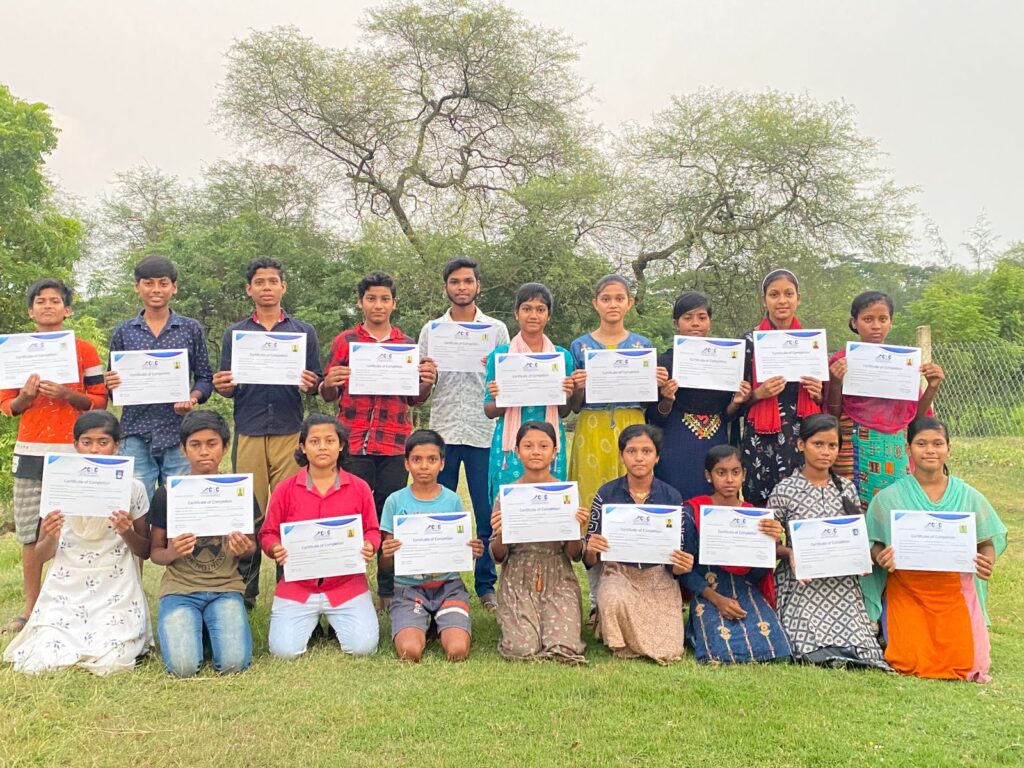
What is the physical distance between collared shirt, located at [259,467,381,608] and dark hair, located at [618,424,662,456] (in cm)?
157

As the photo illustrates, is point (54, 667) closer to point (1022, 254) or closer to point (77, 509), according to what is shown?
point (77, 509)

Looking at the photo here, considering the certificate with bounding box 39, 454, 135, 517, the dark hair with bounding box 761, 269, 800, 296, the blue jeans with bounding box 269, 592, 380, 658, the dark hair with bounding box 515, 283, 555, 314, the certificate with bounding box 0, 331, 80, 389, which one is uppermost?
the dark hair with bounding box 761, 269, 800, 296

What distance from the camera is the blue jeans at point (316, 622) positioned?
4203 millimetres

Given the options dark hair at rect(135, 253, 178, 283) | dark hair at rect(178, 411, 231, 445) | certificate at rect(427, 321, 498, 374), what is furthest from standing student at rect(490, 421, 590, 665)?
dark hair at rect(135, 253, 178, 283)

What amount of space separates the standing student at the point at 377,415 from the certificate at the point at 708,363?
1645 mm

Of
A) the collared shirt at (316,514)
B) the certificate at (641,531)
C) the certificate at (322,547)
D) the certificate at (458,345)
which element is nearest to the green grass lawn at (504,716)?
the collared shirt at (316,514)

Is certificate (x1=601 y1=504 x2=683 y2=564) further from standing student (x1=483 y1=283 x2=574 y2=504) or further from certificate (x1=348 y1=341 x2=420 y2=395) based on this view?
certificate (x1=348 y1=341 x2=420 y2=395)

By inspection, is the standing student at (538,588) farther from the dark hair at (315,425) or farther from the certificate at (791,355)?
the certificate at (791,355)

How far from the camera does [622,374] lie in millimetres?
4633

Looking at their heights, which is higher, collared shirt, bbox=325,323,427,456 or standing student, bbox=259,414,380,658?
collared shirt, bbox=325,323,427,456

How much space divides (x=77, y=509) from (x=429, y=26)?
21.6 meters

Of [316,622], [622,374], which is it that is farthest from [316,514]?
[622,374]

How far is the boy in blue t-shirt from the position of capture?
14.0 feet

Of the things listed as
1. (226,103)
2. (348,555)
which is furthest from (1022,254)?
(348,555)
